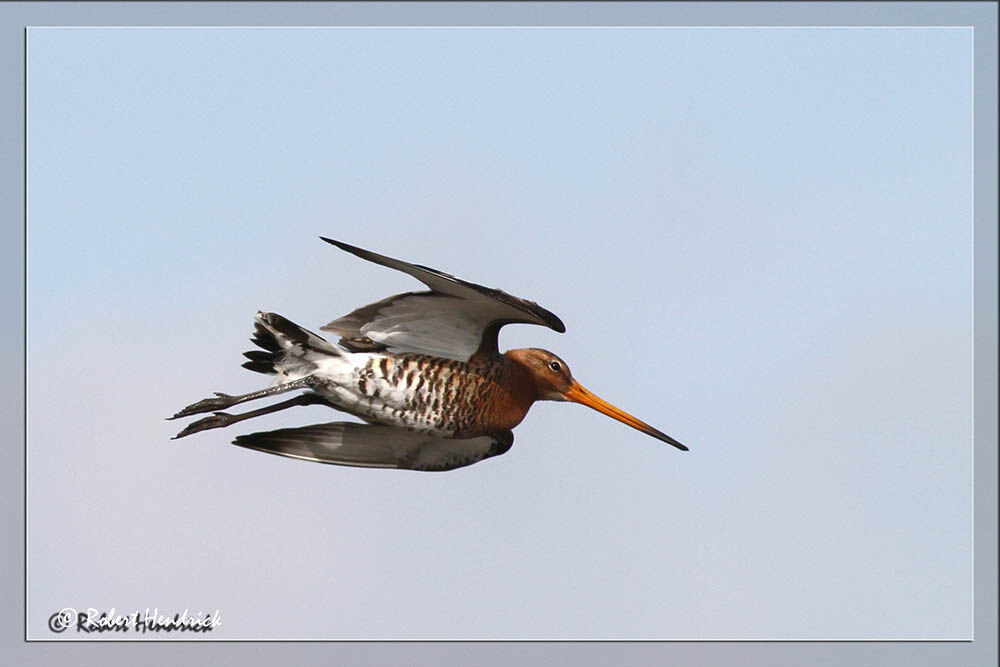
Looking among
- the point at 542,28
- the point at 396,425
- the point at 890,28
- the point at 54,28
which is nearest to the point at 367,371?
the point at 396,425

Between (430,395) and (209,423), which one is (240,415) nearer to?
(209,423)

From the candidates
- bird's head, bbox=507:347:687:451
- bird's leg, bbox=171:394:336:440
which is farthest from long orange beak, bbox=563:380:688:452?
bird's leg, bbox=171:394:336:440

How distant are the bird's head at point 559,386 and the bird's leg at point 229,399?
116cm

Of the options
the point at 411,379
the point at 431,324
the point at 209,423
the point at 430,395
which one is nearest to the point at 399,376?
the point at 411,379

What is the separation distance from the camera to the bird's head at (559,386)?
598 centimetres

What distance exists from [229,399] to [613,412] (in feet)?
7.12

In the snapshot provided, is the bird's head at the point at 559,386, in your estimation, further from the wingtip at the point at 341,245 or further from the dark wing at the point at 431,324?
the wingtip at the point at 341,245

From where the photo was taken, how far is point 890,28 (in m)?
6.83

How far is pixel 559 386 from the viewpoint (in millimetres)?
6059

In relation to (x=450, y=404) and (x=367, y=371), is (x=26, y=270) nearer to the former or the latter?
(x=367, y=371)

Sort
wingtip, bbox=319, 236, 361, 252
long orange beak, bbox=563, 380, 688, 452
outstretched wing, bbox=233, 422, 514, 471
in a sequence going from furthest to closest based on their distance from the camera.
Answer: long orange beak, bbox=563, 380, 688, 452
outstretched wing, bbox=233, 422, 514, 471
wingtip, bbox=319, 236, 361, 252

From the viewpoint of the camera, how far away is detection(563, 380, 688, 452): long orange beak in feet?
20.2

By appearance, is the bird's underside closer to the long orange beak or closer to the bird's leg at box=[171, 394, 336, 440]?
the bird's leg at box=[171, 394, 336, 440]

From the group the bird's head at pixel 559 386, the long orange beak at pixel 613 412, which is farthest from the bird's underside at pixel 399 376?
the long orange beak at pixel 613 412
